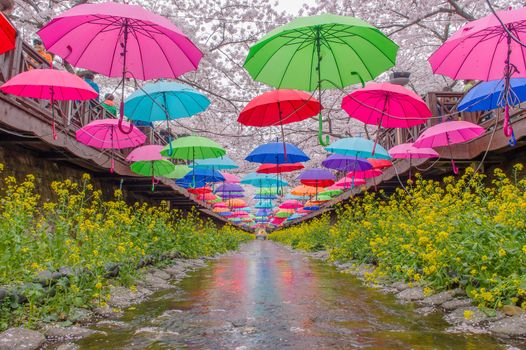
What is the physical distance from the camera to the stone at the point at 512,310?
13.8ft

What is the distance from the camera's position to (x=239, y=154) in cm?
2344

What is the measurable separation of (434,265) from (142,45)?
4.82 metres

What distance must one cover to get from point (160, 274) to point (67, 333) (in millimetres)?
4761

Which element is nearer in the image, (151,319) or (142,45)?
(151,319)

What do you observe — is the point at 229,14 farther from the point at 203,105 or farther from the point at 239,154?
the point at 239,154

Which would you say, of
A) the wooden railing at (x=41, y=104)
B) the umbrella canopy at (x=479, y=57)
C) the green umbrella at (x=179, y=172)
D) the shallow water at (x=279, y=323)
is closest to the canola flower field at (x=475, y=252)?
the shallow water at (x=279, y=323)

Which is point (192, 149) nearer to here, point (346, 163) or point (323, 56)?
point (346, 163)

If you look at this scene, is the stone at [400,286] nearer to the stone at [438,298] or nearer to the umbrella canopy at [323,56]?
the stone at [438,298]

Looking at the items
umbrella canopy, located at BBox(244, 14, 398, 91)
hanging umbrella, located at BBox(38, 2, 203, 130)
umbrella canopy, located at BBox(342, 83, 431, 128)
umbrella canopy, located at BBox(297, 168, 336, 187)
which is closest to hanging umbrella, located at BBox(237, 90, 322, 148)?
umbrella canopy, located at BBox(342, 83, 431, 128)

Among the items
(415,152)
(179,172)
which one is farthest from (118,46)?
(179,172)

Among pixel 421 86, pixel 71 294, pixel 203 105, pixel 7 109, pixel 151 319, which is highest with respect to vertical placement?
pixel 421 86

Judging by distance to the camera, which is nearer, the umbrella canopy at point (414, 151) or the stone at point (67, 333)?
the stone at point (67, 333)

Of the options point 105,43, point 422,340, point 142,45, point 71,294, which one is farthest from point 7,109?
point 422,340

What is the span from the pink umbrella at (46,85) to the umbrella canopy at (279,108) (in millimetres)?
2730
